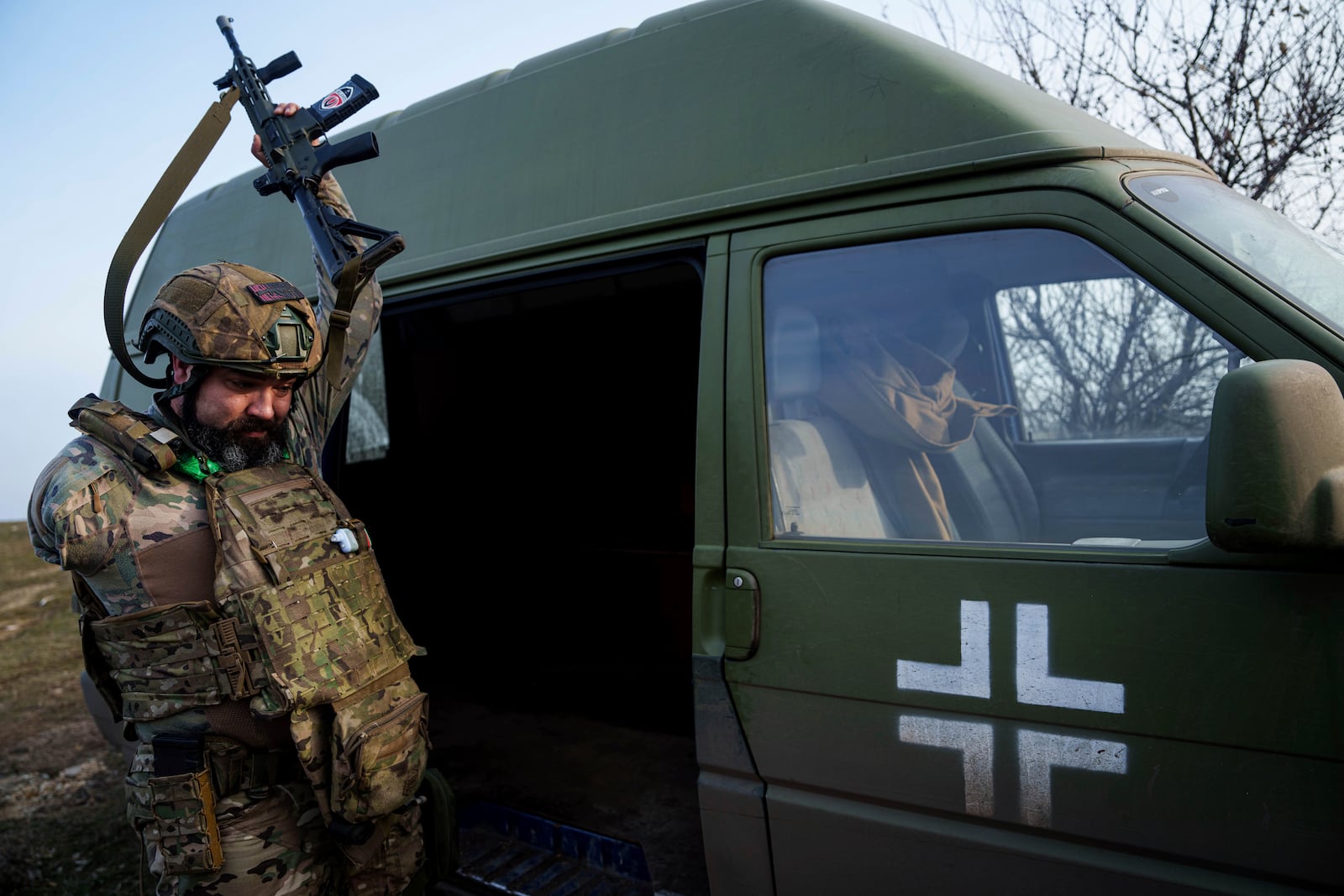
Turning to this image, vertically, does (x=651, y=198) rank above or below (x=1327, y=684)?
above

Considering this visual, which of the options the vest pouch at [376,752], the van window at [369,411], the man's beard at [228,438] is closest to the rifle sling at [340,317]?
the man's beard at [228,438]

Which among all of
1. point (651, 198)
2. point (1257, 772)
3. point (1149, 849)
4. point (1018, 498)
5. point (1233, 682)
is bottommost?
point (1149, 849)

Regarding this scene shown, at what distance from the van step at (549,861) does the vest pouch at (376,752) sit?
2.90 ft

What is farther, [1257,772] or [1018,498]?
[1018,498]

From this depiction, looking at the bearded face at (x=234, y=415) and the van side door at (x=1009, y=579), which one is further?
the bearded face at (x=234, y=415)

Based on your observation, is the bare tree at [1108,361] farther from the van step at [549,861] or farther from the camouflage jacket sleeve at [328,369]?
the van step at [549,861]

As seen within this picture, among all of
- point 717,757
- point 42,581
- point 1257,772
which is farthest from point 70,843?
point 42,581

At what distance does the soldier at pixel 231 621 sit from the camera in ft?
6.55

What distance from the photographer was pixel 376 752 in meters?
2.07

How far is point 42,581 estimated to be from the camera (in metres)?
10.5

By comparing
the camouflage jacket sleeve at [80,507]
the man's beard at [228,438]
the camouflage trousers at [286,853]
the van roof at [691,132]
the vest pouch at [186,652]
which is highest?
the van roof at [691,132]

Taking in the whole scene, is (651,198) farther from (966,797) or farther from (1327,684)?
(1327,684)

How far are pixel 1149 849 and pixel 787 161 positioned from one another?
1.66 m

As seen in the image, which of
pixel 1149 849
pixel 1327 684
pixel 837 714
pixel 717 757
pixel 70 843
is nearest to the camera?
pixel 1327 684
